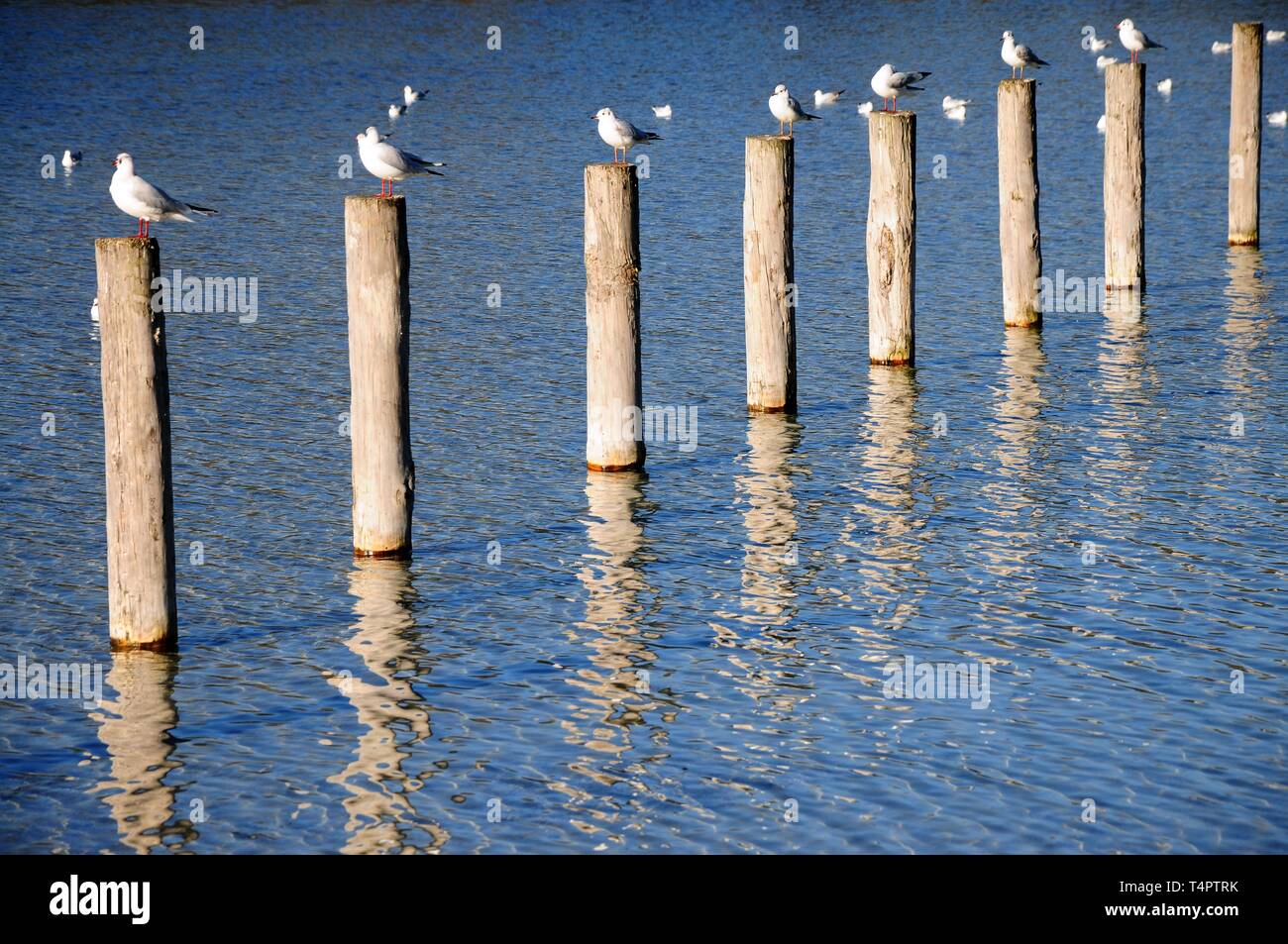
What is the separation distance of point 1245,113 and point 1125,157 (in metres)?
4.23

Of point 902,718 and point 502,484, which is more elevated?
point 502,484

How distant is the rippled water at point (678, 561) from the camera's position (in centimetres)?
992

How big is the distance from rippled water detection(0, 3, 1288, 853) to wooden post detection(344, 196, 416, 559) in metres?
0.92

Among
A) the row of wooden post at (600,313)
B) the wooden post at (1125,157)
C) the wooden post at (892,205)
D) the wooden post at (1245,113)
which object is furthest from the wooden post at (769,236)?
the wooden post at (1245,113)

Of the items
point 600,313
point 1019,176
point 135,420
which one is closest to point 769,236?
point 600,313

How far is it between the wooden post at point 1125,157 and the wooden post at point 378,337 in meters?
11.4

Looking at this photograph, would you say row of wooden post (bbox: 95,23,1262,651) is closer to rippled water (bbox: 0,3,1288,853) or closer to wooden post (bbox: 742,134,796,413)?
wooden post (bbox: 742,134,796,413)

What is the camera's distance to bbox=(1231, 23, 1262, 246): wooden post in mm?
25266

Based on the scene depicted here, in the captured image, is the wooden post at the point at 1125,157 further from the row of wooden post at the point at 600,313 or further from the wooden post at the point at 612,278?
the wooden post at the point at 612,278

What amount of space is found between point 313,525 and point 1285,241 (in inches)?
657

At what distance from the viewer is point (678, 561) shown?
45.4ft

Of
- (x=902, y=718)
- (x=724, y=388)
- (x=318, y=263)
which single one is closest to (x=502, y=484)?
(x=724, y=388)

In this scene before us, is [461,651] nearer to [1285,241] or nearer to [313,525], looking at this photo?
[313,525]

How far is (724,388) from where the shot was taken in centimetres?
1908
